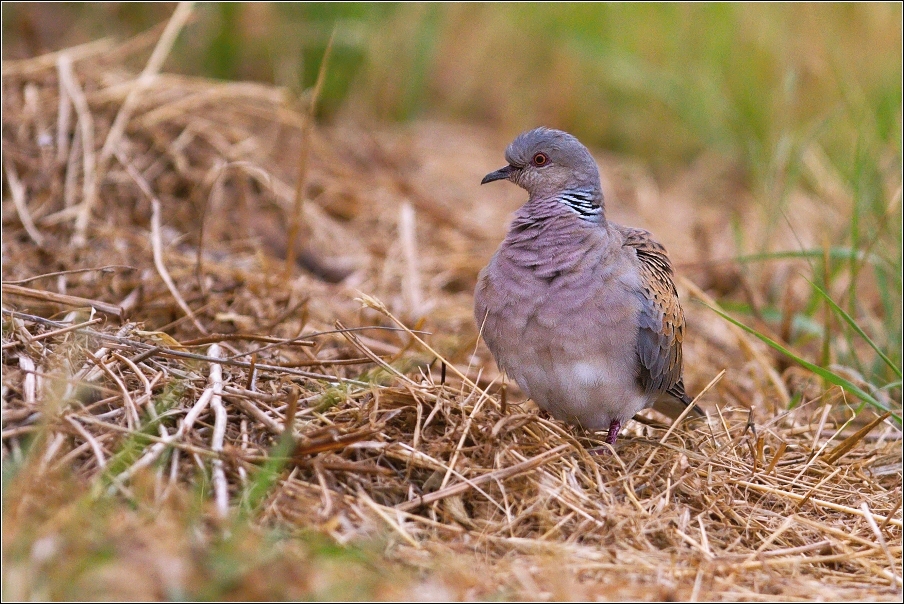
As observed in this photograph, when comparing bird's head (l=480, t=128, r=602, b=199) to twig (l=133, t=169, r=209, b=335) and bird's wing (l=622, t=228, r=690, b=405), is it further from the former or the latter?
twig (l=133, t=169, r=209, b=335)

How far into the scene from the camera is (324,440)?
2.80m

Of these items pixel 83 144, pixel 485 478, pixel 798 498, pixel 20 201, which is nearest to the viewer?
pixel 485 478

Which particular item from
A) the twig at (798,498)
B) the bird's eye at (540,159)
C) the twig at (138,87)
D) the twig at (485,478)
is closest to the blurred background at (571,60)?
the twig at (138,87)

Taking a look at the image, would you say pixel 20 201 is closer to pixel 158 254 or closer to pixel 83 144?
pixel 83 144

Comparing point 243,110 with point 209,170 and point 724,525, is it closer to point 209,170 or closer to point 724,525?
point 209,170

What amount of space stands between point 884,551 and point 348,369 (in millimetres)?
2102

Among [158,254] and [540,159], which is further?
[158,254]

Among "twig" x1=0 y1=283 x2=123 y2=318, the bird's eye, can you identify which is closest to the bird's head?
the bird's eye

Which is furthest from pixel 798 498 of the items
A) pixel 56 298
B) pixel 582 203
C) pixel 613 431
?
pixel 56 298

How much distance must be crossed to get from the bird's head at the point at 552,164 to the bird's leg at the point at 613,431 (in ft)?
2.92

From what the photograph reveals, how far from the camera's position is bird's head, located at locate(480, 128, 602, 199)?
381 centimetres

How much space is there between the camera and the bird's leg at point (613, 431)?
360 cm

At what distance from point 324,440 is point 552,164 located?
1.61 meters

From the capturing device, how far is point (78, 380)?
110 inches
